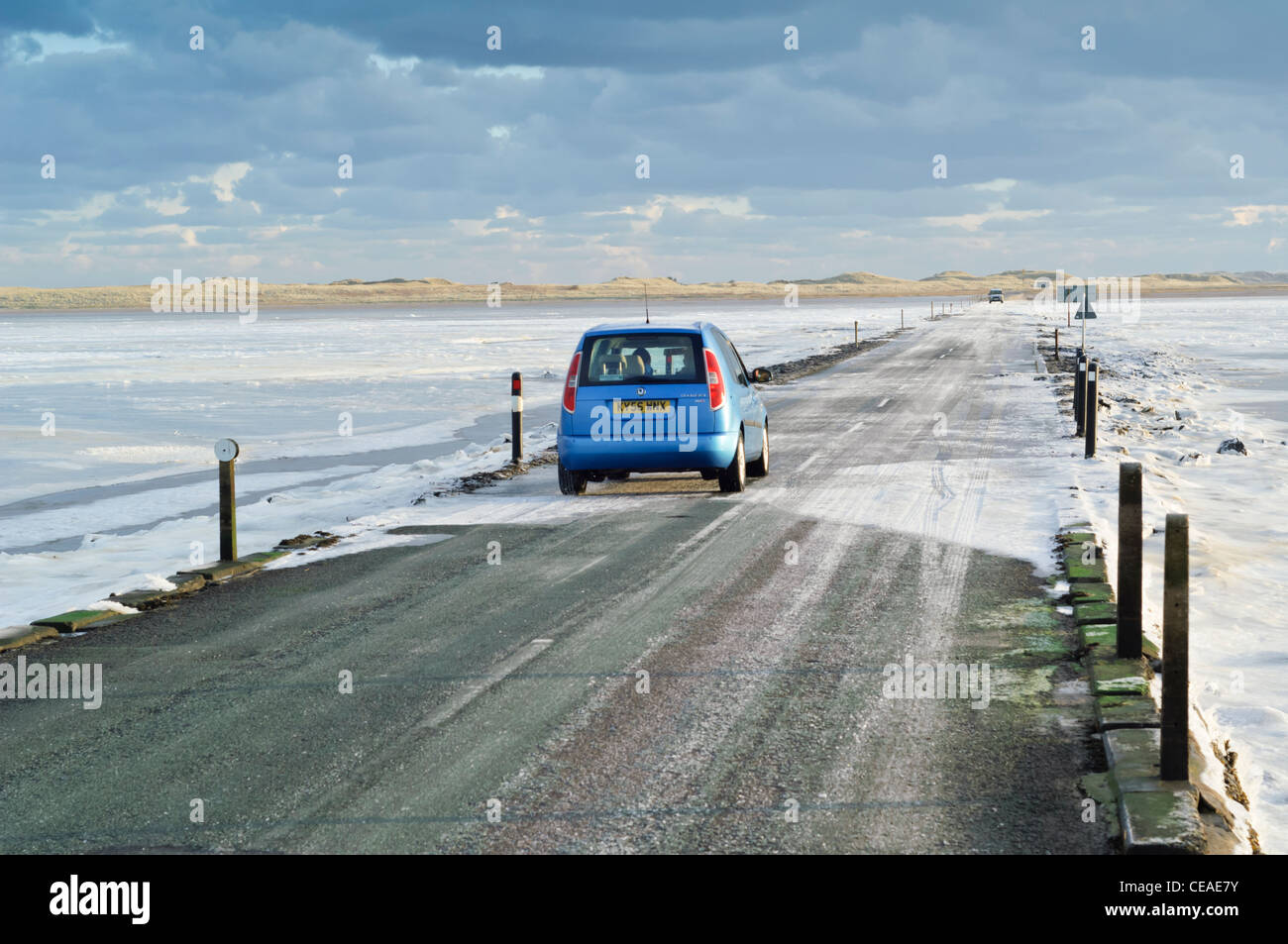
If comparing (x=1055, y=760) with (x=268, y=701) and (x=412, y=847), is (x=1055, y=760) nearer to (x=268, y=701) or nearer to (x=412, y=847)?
(x=412, y=847)

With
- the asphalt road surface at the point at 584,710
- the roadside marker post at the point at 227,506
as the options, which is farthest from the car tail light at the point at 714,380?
the roadside marker post at the point at 227,506

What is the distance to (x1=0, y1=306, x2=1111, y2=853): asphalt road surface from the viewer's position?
4.87 metres

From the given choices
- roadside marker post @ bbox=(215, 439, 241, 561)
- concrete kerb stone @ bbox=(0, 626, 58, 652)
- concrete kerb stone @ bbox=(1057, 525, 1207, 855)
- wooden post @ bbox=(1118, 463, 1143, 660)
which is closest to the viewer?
concrete kerb stone @ bbox=(1057, 525, 1207, 855)

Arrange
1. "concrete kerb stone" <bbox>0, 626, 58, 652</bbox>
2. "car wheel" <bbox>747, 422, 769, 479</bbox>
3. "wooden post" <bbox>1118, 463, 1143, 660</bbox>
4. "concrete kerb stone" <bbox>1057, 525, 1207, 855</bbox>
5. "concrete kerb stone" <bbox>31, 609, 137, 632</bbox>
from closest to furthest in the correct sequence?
"concrete kerb stone" <bbox>1057, 525, 1207, 855</bbox>, "wooden post" <bbox>1118, 463, 1143, 660</bbox>, "concrete kerb stone" <bbox>0, 626, 58, 652</bbox>, "concrete kerb stone" <bbox>31, 609, 137, 632</bbox>, "car wheel" <bbox>747, 422, 769, 479</bbox>

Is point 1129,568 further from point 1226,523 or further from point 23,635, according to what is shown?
point 23,635

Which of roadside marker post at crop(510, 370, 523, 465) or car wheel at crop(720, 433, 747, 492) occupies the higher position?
roadside marker post at crop(510, 370, 523, 465)

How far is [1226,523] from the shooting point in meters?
12.5

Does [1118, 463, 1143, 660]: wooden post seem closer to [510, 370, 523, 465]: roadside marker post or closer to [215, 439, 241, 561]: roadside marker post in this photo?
[215, 439, 241, 561]: roadside marker post

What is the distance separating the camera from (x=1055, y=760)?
218 inches

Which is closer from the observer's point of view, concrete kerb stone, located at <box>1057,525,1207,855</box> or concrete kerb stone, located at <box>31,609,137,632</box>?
concrete kerb stone, located at <box>1057,525,1207,855</box>

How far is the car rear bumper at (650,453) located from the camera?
13258mm

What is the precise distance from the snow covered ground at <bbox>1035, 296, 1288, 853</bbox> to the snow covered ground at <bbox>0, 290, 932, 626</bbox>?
708 cm

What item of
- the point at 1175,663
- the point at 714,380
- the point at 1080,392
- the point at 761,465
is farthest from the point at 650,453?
the point at 1080,392

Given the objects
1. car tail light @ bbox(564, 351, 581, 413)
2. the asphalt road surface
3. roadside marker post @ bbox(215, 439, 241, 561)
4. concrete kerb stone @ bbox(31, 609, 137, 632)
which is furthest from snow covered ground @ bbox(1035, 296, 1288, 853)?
roadside marker post @ bbox(215, 439, 241, 561)
